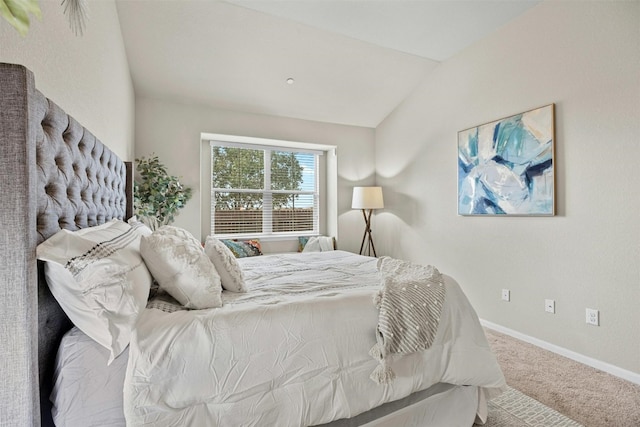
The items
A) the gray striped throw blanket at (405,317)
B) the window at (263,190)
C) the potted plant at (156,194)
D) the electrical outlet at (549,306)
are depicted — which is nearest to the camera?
the gray striped throw blanket at (405,317)

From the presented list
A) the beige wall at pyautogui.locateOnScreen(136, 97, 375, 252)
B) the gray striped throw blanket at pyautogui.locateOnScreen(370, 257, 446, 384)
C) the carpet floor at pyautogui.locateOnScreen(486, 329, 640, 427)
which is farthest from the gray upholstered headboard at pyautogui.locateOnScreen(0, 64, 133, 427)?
the beige wall at pyautogui.locateOnScreen(136, 97, 375, 252)

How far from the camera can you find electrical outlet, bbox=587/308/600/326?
2.40 m

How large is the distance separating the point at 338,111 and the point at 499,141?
218cm

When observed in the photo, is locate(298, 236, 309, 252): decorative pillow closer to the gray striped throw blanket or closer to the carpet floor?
the carpet floor

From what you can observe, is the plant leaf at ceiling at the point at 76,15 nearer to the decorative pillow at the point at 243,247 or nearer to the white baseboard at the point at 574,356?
the decorative pillow at the point at 243,247

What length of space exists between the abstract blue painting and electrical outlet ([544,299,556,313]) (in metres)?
0.78

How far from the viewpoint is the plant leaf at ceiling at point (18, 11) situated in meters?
0.42

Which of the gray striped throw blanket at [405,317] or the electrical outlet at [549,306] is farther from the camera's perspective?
the electrical outlet at [549,306]

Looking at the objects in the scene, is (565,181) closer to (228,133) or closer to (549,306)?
(549,306)

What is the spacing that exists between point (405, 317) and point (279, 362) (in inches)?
23.4

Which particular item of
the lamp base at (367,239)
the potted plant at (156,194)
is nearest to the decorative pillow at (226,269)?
the potted plant at (156,194)

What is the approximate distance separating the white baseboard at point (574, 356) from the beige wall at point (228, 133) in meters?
2.35

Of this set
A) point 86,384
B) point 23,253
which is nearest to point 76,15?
point 23,253

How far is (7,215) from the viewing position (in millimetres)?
807
